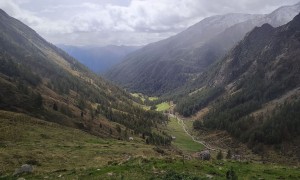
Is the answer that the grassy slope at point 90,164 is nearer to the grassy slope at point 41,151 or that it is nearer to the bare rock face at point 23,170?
the grassy slope at point 41,151

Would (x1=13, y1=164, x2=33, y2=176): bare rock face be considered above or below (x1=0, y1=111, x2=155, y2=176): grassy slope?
below

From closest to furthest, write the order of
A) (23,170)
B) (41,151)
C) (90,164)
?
(23,170) < (90,164) < (41,151)

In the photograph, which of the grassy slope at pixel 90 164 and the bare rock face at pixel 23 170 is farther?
the bare rock face at pixel 23 170

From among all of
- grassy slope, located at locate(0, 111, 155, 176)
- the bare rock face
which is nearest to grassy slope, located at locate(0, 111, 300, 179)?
grassy slope, located at locate(0, 111, 155, 176)

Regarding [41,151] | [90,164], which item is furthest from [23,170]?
[41,151]

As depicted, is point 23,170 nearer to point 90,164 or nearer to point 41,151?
point 90,164

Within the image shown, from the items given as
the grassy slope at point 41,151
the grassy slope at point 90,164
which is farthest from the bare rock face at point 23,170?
the grassy slope at point 41,151

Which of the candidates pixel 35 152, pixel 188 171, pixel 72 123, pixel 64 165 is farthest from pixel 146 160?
pixel 72 123

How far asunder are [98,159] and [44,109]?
298 feet

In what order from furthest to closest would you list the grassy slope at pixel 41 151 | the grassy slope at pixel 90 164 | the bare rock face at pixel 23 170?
1. the grassy slope at pixel 41 151
2. the bare rock face at pixel 23 170
3. the grassy slope at pixel 90 164

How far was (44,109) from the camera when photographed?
150m

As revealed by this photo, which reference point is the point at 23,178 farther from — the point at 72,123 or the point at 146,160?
the point at 72,123

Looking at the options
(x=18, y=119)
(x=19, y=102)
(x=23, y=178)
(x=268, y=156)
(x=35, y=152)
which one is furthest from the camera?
(x=268, y=156)

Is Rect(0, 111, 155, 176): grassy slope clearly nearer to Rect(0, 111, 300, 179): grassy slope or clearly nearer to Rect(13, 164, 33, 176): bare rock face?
Rect(0, 111, 300, 179): grassy slope
